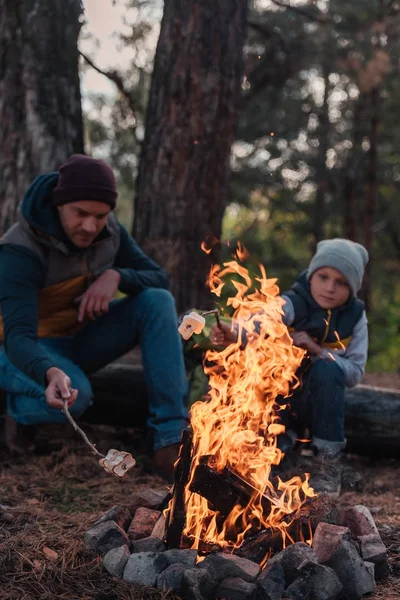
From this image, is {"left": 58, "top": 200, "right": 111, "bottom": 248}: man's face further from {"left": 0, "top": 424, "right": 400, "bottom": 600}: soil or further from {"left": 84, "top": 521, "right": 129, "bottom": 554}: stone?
Result: {"left": 84, "top": 521, "right": 129, "bottom": 554}: stone

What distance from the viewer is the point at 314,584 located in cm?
263

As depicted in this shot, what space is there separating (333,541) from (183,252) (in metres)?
3.14

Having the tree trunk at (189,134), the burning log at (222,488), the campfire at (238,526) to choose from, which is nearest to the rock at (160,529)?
the campfire at (238,526)

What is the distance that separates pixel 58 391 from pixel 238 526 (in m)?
1.14

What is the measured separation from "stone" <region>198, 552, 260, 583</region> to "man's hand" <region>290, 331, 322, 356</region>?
5.48 feet

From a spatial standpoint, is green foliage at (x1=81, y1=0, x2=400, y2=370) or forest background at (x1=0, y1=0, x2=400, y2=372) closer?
forest background at (x1=0, y1=0, x2=400, y2=372)

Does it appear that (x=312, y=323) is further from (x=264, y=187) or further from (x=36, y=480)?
(x=264, y=187)

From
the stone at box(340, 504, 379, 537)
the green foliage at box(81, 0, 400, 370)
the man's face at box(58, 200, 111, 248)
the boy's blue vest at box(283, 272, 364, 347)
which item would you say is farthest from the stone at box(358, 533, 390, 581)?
the green foliage at box(81, 0, 400, 370)

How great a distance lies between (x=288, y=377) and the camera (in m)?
3.58

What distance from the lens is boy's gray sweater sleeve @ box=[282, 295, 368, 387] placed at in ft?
13.8

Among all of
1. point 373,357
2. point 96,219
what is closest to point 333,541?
point 96,219

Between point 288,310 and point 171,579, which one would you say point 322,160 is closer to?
point 288,310

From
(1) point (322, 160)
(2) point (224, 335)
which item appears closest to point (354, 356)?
(2) point (224, 335)

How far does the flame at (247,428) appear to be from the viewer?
9.86 feet
